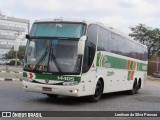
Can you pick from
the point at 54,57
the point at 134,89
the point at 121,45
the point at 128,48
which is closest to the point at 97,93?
the point at 54,57

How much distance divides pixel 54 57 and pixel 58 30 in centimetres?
116

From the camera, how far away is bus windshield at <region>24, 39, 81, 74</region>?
1383 centimetres

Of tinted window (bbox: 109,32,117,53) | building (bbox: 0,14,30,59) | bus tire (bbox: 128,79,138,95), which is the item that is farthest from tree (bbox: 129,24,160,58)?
building (bbox: 0,14,30,59)

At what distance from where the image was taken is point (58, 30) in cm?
1444

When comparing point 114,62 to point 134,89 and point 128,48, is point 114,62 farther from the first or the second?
point 134,89

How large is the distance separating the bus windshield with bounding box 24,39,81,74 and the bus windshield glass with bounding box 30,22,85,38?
31cm

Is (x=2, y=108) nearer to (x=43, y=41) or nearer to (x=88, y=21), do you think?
(x=43, y=41)

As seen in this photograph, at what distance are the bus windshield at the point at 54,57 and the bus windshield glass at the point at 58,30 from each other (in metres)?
0.31

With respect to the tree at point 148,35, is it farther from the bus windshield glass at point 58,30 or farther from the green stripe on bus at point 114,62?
the bus windshield glass at point 58,30

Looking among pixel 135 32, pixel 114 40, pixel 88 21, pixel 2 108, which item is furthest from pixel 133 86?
pixel 135 32

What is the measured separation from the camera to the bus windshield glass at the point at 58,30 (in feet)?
46.6

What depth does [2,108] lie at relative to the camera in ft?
38.8

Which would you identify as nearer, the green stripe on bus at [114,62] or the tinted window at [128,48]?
the green stripe on bus at [114,62]

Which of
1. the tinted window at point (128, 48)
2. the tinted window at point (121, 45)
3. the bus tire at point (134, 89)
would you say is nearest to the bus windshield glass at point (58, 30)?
the tinted window at point (121, 45)
